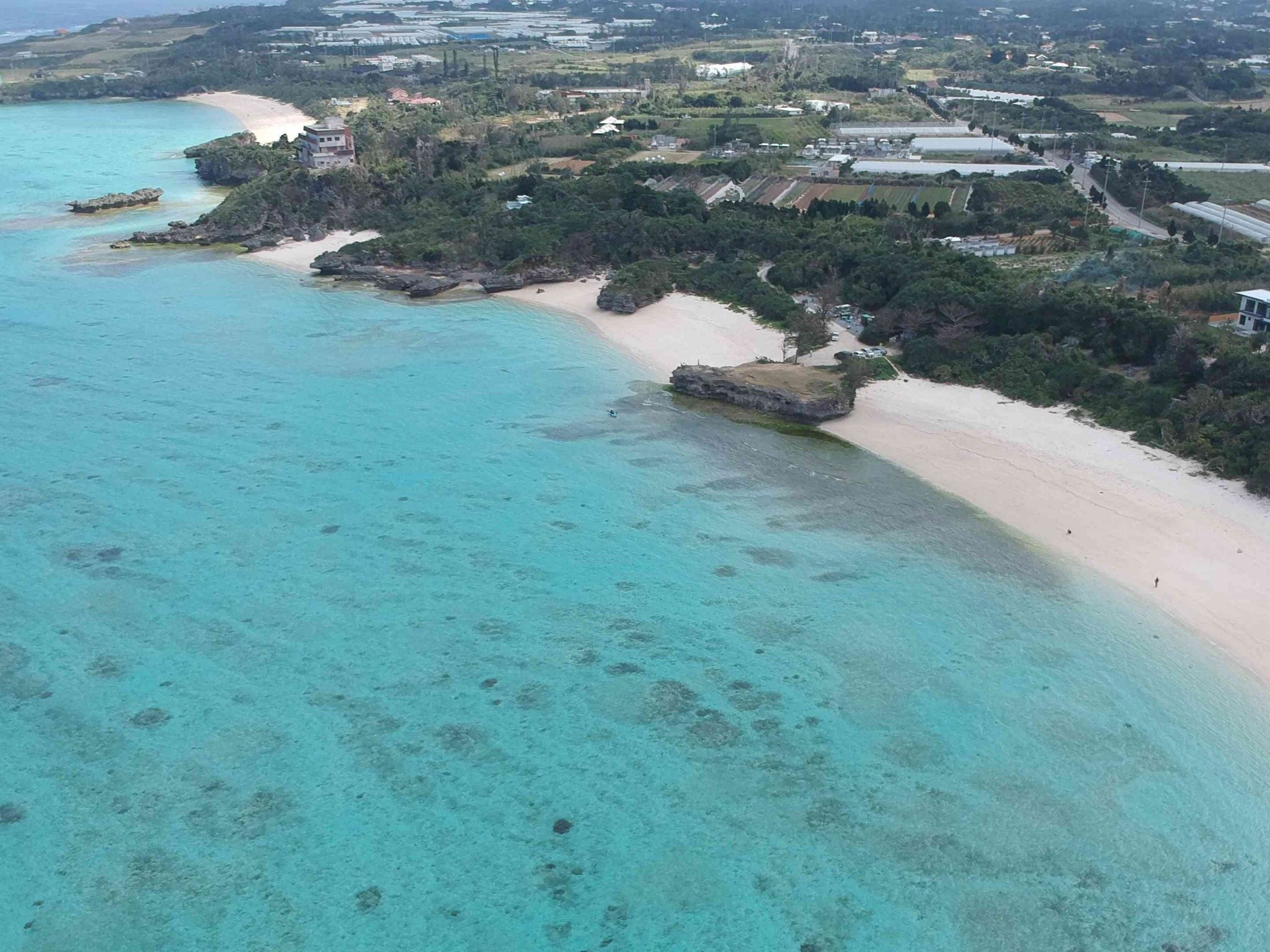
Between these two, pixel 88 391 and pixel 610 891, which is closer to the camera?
pixel 610 891

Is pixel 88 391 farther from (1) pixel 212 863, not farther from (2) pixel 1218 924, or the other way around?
(2) pixel 1218 924

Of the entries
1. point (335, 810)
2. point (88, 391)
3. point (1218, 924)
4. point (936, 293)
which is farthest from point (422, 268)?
point (1218, 924)

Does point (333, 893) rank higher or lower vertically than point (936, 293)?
lower

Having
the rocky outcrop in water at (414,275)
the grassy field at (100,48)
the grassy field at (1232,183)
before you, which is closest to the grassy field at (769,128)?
the grassy field at (1232,183)

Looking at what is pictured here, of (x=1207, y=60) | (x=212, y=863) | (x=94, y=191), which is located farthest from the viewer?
(x=1207, y=60)

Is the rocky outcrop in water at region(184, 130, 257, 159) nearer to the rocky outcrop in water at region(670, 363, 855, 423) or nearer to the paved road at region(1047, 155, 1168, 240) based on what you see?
the rocky outcrop in water at region(670, 363, 855, 423)

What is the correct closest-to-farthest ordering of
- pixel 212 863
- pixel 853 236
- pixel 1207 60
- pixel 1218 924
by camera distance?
1. pixel 1218 924
2. pixel 212 863
3. pixel 853 236
4. pixel 1207 60

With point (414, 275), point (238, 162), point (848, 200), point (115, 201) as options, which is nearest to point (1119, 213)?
point (848, 200)
